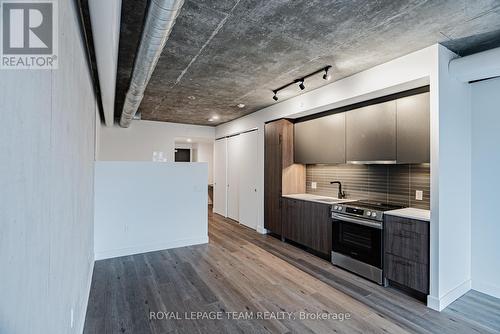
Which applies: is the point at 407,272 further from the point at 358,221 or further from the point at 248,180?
the point at 248,180

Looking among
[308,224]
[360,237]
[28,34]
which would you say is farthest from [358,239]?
[28,34]

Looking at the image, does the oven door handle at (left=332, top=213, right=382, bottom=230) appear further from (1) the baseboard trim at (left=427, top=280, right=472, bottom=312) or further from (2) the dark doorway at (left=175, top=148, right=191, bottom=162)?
(2) the dark doorway at (left=175, top=148, right=191, bottom=162)

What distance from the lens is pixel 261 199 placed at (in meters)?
5.36

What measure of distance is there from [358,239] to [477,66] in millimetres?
2261

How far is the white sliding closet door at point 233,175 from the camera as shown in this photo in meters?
6.37

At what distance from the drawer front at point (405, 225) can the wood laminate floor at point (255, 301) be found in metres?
0.73

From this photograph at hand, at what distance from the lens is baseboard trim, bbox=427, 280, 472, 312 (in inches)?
99.5

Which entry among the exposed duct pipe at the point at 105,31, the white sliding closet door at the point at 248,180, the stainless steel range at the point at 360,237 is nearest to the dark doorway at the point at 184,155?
the white sliding closet door at the point at 248,180

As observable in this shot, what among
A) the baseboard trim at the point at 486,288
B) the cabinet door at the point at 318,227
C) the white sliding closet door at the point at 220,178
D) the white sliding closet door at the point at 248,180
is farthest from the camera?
the white sliding closet door at the point at 220,178

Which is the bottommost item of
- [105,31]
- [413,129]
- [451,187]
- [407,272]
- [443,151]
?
[407,272]

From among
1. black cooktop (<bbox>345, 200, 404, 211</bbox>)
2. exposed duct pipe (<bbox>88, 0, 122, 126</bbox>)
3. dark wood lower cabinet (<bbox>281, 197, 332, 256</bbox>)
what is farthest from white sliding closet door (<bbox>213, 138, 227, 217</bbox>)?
exposed duct pipe (<bbox>88, 0, 122, 126</bbox>)

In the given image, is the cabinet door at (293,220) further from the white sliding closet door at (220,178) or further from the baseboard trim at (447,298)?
the white sliding closet door at (220,178)

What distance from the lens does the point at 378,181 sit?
12.3 feet

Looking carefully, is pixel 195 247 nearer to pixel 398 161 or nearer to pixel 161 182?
pixel 161 182
